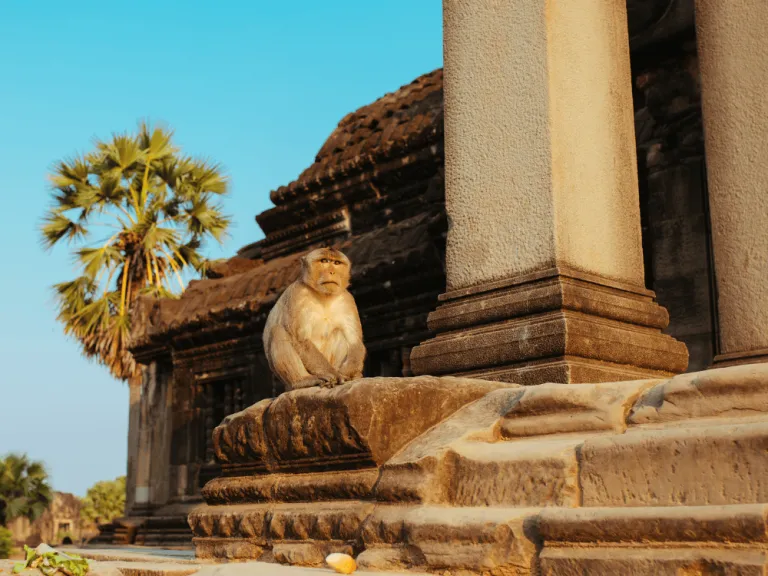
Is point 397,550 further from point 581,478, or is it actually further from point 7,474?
point 7,474

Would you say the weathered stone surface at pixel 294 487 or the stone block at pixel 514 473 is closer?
the stone block at pixel 514 473

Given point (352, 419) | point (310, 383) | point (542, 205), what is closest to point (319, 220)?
point (310, 383)

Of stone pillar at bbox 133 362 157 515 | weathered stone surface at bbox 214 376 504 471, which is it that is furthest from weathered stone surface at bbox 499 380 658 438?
stone pillar at bbox 133 362 157 515

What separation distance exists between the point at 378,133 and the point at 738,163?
614 cm

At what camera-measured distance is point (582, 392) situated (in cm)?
387

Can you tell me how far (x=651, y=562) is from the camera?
2.88 m

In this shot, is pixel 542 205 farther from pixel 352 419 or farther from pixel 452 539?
pixel 452 539

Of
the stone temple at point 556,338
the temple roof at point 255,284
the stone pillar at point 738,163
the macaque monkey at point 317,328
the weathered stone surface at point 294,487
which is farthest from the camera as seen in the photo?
the temple roof at point 255,284

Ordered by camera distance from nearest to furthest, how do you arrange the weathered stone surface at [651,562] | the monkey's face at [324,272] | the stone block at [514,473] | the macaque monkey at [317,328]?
1. the weathered stone surface at [651,562]
2. the stone block at [514,473]
3. the macaque monkey at [317,328]
4. the monkey's face at [324,272]

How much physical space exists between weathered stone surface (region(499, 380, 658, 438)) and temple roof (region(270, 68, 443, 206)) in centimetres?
662

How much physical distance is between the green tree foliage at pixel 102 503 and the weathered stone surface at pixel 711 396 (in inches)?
1251

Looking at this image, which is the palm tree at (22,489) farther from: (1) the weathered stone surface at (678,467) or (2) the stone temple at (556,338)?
(1) the weathered stone surface at (678,467)

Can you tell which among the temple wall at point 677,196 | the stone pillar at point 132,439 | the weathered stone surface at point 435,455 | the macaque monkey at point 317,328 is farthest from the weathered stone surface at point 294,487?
the stone pillar at point 132,439

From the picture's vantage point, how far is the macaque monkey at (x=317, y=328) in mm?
6105
